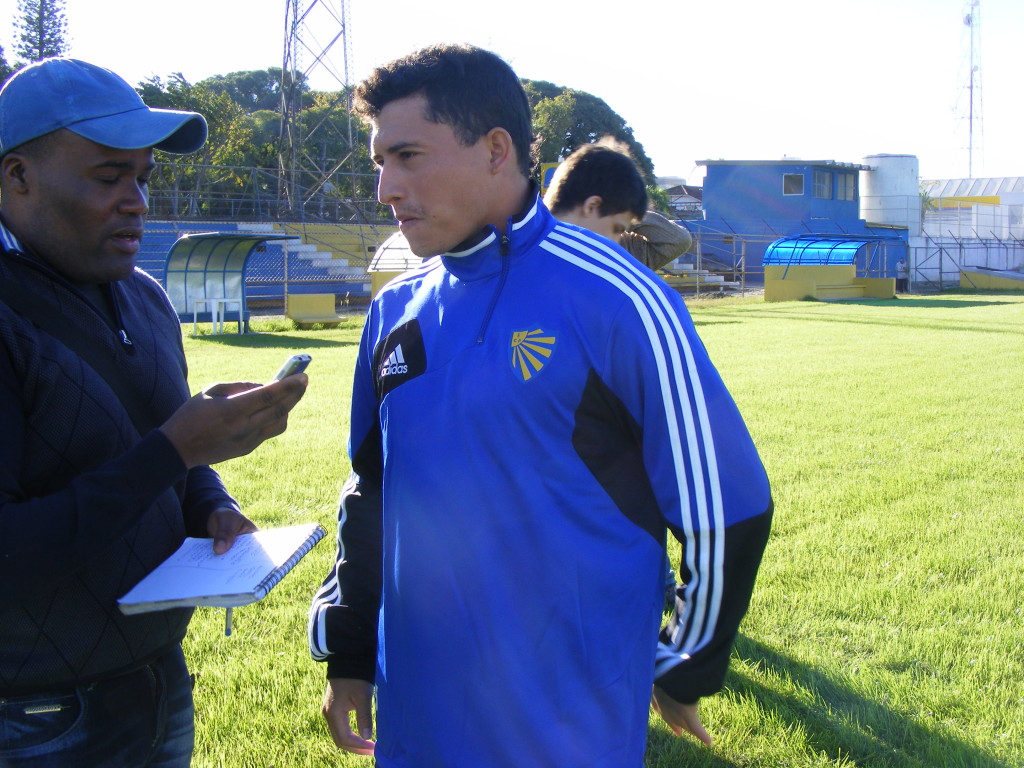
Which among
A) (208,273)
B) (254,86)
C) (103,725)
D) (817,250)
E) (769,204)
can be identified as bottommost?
(103,725)

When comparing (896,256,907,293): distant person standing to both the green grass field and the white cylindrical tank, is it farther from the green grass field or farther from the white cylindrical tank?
the green grass field

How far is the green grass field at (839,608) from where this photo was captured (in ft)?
10.1

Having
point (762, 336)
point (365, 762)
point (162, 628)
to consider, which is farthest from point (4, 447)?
point (762, 336)

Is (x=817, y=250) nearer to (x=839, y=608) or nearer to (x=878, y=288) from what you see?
(x=878, y=288)

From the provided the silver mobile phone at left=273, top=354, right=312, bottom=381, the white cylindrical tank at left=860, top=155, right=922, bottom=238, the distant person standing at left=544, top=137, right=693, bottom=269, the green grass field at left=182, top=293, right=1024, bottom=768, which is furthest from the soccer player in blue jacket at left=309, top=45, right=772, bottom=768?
the white cylindrical tank at left=860, top=155, right=922, bottom=238

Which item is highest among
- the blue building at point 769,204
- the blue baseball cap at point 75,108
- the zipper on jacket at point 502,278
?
the blue building at point 769,204

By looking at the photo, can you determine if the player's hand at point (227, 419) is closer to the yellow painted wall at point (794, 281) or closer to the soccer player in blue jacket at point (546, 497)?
the soccer player in blue jacket at point (546, 497)

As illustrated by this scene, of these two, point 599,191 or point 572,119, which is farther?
point 572,119

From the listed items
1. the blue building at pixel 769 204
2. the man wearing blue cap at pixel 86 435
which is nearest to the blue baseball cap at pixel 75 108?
the man wearing blue cap at pixel 86 435

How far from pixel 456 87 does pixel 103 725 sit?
4.82ft

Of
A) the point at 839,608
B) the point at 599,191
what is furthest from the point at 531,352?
the point at 839,608

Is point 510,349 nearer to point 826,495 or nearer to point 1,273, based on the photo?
point 1,273

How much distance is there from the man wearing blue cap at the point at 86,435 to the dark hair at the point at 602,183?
7.90 ft

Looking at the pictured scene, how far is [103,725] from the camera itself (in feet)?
5.85
